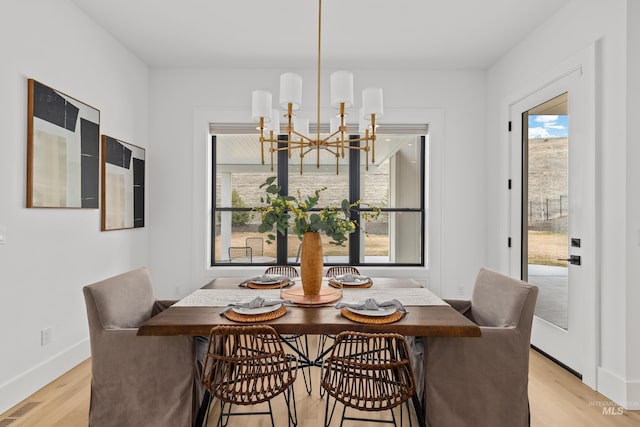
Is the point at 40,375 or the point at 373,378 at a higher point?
the point at 373,378

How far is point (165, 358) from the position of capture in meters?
1.82

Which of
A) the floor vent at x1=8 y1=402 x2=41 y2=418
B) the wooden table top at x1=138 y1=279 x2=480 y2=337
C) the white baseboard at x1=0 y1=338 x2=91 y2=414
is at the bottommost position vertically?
the floor vent at x1=8 y1=402 x2=41 y2=418

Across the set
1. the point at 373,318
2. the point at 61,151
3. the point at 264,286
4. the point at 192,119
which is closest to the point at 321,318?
the point at 373,318

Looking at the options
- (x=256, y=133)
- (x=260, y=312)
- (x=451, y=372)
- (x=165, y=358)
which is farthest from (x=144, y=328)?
(x=256, y=133)

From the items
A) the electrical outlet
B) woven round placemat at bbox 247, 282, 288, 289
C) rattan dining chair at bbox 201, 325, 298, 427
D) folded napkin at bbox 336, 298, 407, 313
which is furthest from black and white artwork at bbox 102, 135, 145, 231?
folded napkin at bbox 336, 298, 407, 313

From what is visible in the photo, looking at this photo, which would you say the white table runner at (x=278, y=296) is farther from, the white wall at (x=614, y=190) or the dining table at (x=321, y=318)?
the white wall at (x=614, y=190)

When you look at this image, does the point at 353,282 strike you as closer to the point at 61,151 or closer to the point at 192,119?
the point at 61,151

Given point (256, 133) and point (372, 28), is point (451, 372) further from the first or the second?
point (256, 133)

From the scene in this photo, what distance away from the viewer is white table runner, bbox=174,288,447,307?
84.2 inches

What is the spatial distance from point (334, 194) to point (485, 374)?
108 inches

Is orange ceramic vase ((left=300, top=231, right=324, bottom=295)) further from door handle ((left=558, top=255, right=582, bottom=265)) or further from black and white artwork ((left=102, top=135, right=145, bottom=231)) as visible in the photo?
black and white artwork ((left=102, top=135, right=145, bottom=231))

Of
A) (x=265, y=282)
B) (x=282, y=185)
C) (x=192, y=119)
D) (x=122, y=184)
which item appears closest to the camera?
(x=265, y=282)

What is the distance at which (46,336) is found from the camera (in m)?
2.51

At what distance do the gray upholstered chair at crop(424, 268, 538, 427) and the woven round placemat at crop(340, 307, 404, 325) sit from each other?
0.68 ft
